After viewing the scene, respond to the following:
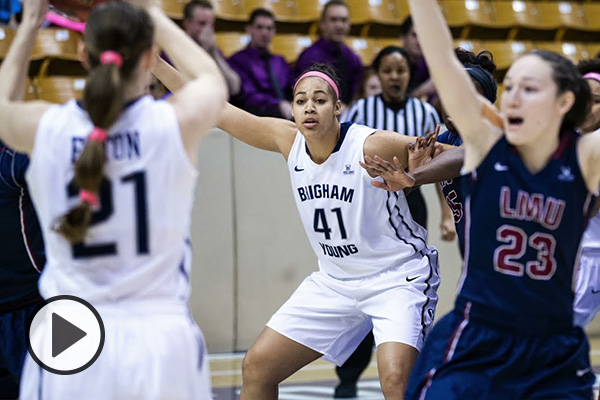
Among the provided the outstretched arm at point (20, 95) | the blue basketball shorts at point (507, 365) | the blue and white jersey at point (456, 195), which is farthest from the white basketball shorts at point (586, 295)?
the outstretched arm at point (20, 95)

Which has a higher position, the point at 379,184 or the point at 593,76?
the point at 593,76

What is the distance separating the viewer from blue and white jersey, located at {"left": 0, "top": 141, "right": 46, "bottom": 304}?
4.58 metres

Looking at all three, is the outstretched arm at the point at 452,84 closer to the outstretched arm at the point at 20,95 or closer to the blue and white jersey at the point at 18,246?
the outstretched arm at the point at 20,95

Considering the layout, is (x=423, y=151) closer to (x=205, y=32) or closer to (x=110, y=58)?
(x=110, y=58)

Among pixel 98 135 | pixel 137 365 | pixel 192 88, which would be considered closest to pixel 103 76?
pixel 98 135

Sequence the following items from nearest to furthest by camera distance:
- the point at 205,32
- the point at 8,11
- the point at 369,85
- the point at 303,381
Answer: the point at 303,381 < the point at 8,11 < the point at 205,32 < the point at 369,85

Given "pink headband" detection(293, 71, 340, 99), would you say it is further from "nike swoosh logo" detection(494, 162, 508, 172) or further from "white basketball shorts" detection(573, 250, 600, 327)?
"nike swoosh logo" detection(494, 162, 508, 172)

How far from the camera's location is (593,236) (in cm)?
506

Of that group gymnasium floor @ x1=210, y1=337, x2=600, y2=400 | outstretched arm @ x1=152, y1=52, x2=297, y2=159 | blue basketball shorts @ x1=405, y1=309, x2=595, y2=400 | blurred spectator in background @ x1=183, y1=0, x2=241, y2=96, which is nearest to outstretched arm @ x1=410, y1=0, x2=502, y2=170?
blue basketball shorts @ x1=405, y1=309, x2=595, y2=400

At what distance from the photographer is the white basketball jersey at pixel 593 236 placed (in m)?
5.03

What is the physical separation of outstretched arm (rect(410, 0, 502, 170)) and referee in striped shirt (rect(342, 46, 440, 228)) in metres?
3.96

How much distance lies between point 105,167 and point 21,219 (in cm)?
192

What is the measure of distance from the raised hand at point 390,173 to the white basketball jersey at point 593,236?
4.39ft

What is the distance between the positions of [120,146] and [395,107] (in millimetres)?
4804
